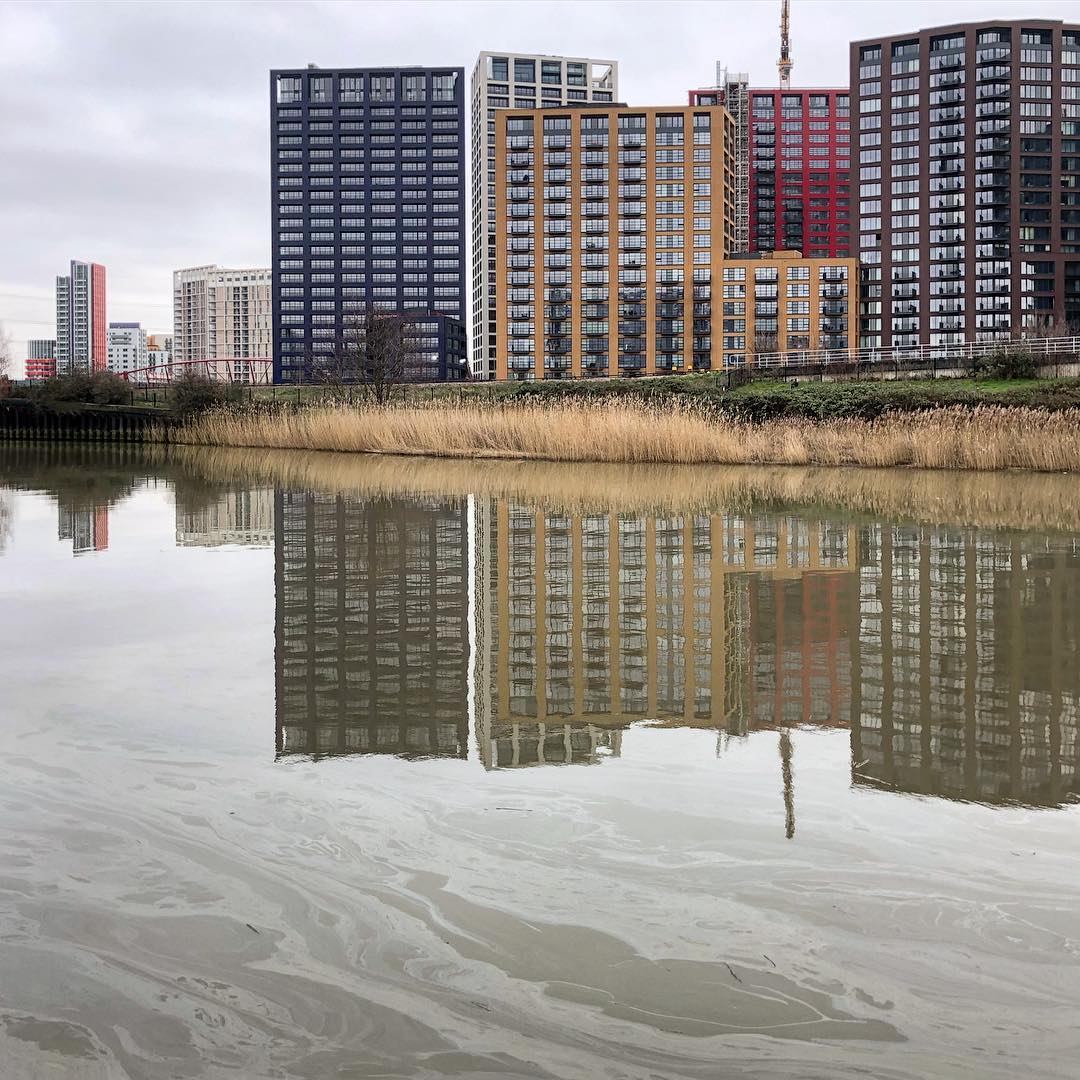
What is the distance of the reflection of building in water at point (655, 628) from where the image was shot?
526cm

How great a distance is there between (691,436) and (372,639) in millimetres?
18190

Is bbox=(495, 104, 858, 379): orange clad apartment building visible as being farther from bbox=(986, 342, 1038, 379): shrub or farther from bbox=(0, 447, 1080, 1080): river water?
bbox=(0, 447, 1080, 1080): river water

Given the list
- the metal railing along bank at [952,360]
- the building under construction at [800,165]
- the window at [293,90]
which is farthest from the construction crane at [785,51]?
the metal railing along bank at [952,360]

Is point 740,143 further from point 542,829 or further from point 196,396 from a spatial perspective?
point 542,829

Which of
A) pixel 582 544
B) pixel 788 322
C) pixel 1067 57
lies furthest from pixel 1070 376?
pixel 1067 57

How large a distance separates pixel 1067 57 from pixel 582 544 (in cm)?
14898

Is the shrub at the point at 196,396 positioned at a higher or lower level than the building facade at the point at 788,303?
lower

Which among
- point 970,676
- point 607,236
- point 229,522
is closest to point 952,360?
point 229,522

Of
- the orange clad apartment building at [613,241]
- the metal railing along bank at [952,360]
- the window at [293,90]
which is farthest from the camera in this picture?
the window at [293,90]

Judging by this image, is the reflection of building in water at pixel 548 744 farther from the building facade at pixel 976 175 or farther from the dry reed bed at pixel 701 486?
the building facade at pixel 976 175

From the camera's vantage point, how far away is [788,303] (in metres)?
135

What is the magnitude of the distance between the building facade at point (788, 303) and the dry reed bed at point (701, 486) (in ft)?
370

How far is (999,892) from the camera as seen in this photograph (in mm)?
3271

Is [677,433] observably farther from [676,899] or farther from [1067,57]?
[1067,57]
